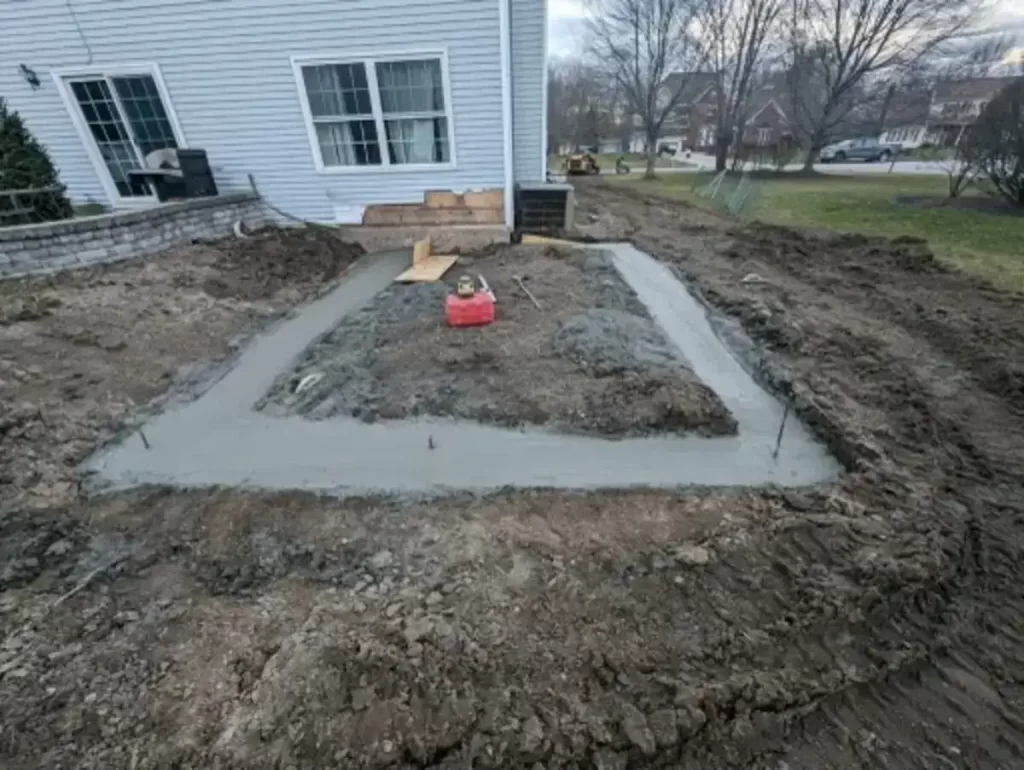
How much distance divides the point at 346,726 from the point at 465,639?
0.53 m

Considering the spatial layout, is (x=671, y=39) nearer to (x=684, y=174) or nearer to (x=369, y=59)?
(x=684, y=174)

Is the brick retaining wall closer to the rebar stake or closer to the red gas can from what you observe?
the red gas can

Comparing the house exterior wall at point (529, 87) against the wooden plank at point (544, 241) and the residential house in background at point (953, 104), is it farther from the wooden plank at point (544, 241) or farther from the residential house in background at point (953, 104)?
the residential house in background at point (953, 104)

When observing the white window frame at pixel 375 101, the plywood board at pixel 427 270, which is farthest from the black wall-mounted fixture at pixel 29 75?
the plywood board at pixel 427 270

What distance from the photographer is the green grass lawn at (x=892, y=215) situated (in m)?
7.18

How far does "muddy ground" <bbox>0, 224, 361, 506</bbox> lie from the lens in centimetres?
350

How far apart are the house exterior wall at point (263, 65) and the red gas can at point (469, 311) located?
10.8 feet

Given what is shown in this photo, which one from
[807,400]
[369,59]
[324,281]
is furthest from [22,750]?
[369,59]

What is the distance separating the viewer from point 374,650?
81.6 inches

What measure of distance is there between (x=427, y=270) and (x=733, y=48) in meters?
22.6

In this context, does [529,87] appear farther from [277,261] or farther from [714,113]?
[714,113]

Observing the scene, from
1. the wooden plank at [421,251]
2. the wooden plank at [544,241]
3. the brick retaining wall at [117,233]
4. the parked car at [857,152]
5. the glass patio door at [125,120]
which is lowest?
the parked car at [857,152]

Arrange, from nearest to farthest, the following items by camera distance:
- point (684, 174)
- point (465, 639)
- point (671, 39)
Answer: point (465, 639)
point (671, 39)
point (684, 174)

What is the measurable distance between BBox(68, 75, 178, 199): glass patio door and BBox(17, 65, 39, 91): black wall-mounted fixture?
48 centimetres
